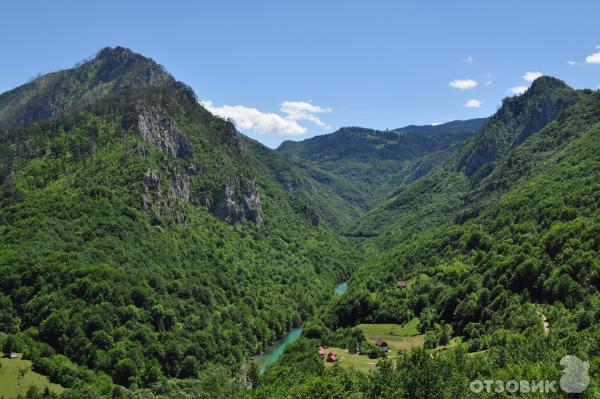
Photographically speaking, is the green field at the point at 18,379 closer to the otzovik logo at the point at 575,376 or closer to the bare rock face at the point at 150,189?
the bare rock face at the point at 150,189

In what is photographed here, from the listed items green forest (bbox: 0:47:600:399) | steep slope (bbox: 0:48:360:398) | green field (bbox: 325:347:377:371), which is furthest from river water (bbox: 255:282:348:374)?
green field (bbox: 325:347:377:371)

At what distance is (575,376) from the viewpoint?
193 feet

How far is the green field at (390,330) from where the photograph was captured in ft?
459

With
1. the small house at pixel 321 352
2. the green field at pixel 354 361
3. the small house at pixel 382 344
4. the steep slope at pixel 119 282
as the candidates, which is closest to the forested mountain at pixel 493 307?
the small house at pixel 321 352

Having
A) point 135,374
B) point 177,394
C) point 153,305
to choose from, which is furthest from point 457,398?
point 153,305

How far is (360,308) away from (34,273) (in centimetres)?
9469

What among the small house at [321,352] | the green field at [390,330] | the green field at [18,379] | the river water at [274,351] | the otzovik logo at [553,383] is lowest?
the river water at [274,351]

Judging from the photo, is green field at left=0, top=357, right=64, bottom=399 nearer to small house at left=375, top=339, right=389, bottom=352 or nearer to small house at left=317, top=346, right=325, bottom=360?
small house at left=317, top=346, right=325, bottom=360

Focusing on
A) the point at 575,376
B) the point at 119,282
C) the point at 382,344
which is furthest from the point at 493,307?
the point at 119,282

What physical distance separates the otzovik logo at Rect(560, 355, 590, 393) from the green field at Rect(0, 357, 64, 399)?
283 feet

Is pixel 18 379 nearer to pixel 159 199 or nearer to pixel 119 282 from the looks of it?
pixel 119 282

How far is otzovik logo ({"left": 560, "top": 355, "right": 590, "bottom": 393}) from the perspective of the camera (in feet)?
187

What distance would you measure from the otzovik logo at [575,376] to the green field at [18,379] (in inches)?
3391

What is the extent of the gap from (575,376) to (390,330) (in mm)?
88869
